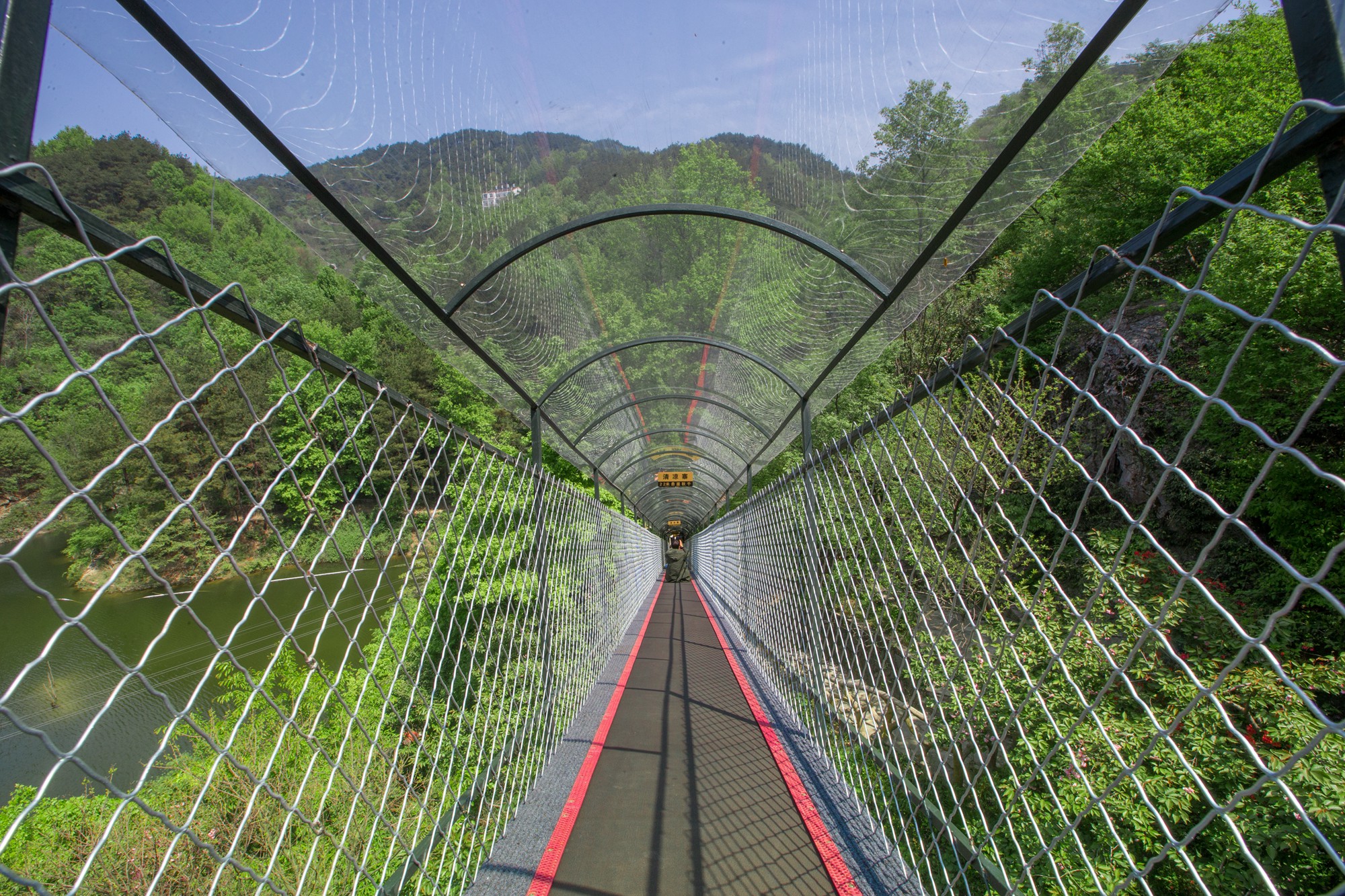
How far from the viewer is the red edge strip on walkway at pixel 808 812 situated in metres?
2.11

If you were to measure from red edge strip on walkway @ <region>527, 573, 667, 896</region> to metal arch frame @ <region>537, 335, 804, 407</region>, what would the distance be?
2099mm

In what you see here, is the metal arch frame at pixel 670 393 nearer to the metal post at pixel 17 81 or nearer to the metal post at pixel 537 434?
the metal post at pixel 537 434

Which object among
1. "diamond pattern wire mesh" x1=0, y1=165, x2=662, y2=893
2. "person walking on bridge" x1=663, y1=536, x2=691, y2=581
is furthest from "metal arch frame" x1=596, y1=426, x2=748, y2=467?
"person walking on bridge" x1=663, y1=536, x2=691, y2=581

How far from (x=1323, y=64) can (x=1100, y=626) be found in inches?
251

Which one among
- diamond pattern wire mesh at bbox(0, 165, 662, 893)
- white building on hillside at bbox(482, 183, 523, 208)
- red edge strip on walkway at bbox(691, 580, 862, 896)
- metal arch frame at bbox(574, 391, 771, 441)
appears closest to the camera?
diamond pattern wire mesh at bbox(0, 165, 662, 893)

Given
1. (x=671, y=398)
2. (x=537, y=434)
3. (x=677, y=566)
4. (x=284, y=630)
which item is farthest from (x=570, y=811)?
(x=677, y=566)

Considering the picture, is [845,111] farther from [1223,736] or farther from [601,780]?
[1223,736]

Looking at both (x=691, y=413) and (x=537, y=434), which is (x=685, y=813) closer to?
(x=537, y=434)

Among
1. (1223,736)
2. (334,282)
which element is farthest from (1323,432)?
(334,282)

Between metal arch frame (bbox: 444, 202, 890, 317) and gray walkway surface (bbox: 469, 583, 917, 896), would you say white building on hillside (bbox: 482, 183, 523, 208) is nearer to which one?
metal arch frame (bbox: 444, 202, 890, 317)

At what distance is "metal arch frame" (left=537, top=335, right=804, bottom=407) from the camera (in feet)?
14.1

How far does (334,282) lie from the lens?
41.5 meters

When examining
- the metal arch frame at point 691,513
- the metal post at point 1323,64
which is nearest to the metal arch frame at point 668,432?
the metal post at point 1323,64

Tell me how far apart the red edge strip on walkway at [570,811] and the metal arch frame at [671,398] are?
2666mm
